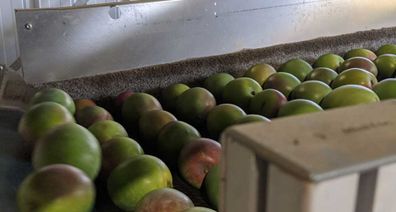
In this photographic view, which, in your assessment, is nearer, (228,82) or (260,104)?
(260,104)

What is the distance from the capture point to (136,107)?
110 cm

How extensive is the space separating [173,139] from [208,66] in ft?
1.18

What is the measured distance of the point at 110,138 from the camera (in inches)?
37.7

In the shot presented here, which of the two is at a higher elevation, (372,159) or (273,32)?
(372,159)

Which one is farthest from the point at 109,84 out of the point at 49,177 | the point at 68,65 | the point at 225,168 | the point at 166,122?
the point at 225,168

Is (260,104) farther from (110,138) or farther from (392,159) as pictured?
(392,159)

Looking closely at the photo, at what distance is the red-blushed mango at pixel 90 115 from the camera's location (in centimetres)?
104

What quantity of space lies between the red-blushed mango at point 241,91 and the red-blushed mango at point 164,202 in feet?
1.45

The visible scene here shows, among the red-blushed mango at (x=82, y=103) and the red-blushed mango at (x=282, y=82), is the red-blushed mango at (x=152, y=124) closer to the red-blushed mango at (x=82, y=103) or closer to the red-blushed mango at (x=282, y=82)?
the red-blushed mango at (x=82, y=103)

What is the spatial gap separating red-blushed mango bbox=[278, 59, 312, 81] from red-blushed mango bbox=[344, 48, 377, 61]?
0.17m

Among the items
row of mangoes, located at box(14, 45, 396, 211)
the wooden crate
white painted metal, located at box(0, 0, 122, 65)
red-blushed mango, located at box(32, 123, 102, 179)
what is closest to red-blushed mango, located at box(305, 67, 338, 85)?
row of mangoes, located at box(14, 45, 396, 211)

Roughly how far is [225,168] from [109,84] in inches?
33.7

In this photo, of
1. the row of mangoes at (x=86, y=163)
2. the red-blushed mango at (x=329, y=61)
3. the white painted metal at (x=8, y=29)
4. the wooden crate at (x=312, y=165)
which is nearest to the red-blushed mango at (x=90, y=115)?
the row of mangoes at (x=86, y=163)

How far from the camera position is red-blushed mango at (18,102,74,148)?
0.93 m
